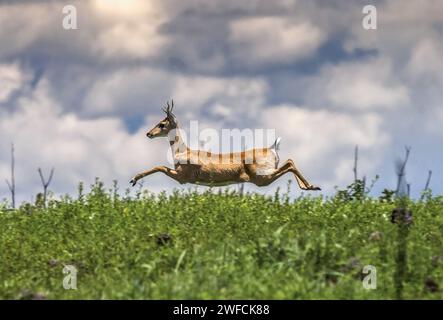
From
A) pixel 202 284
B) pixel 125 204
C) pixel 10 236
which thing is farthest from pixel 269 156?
pixel 202 284

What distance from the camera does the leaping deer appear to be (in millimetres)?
22609

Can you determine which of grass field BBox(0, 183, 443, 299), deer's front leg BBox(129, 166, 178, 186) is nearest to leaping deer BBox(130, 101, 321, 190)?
deer's front leg BBox(129, 166, 178, 186)

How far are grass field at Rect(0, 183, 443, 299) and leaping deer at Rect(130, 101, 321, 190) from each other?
7.54 m

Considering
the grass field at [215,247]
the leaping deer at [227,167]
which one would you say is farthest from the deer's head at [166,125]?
the grass field at [215,247]

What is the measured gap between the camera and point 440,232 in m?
12.2

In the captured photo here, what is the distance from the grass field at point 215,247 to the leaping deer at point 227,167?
7.54 meters

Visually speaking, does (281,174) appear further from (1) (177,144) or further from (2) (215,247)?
(2) (215,247)

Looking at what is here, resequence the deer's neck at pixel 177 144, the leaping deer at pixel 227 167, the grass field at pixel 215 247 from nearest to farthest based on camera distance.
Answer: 1. the grass field at pixel 215 247
2. the leaping deer at pixel 227 167
3. the deer's neck at pixel 177 144

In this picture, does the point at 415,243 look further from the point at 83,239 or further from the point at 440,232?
the point at 83,239

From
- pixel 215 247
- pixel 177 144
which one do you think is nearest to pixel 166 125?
pixel 177 144

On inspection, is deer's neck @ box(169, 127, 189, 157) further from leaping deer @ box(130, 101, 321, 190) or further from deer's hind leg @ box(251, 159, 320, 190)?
deer's hind leg @ box(251, 159, 320, 190)

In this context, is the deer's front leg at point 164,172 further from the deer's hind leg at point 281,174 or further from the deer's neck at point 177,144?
the deer's hind leg at point 281,174

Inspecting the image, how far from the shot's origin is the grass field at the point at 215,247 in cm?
930
